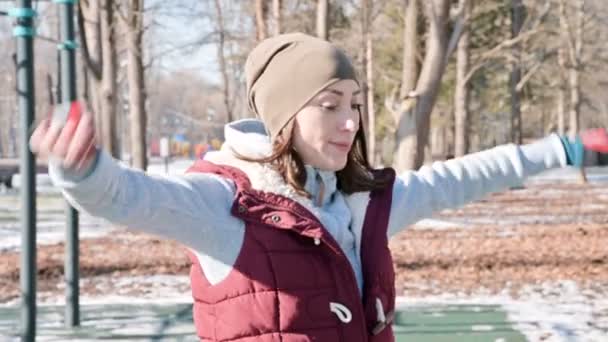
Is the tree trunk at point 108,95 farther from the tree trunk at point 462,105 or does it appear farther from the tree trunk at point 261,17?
the tree trunk at point 462,105

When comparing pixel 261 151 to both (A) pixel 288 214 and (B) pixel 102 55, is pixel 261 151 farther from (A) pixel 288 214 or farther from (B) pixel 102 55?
(B) pixel 102 55

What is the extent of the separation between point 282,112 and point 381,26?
30360mm

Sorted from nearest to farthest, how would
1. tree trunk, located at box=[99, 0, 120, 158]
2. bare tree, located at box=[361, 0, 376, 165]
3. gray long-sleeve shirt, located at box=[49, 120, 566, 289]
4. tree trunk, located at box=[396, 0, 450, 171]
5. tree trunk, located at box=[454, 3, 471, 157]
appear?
gray long-sleeve shirt, located at box=[49, 120, 566, 289] < tree trunk, located at box=[396, 0, 450, 171] < tree trunk, located at box=[99, 0, 120, 158] < tree trunk, located at box=[454, 3, 471, 157] < bare tree, located at box=[361, 0, 376, 165]

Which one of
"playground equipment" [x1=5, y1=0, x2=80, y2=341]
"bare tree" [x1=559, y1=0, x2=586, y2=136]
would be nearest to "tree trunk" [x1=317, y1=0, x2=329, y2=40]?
"playground equipment" [x1=5, y1=0, x2=80, y2=341]

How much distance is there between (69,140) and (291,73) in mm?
615

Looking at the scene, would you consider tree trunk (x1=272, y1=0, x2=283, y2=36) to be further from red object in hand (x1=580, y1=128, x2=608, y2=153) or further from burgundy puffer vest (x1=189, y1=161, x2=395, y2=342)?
burgundy puffer vest (x1=189, y1=161, x2=395, y2=342)

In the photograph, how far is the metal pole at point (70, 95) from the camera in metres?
5.01

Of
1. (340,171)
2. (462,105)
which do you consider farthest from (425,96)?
(462,105)

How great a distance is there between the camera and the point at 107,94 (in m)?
14.6

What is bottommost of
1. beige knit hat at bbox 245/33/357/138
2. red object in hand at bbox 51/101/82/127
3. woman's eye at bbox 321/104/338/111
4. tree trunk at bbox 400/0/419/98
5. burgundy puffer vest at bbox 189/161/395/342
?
burgundy puffer vest at bbox 189/161/395/342

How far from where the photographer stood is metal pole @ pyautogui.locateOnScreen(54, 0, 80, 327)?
5012mm

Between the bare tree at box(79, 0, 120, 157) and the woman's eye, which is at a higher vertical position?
the bare tree at box(79, 0, 120, 157)

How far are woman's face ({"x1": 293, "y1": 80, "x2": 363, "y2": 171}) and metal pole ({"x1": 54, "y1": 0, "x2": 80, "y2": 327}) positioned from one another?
326 cm

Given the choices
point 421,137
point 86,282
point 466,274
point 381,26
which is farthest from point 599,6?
point 86,282
